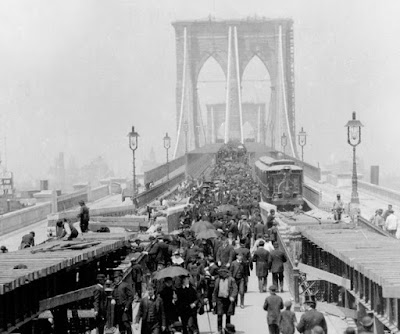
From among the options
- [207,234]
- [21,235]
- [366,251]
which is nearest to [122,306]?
[366,251]

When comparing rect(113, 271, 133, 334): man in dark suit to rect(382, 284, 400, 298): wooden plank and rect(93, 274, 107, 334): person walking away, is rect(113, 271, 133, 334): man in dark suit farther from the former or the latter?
rect(382, 284, 400, 298): wooden plank

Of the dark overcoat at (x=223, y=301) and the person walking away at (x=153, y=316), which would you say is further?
the dark overcoat at (x=223, y=301)

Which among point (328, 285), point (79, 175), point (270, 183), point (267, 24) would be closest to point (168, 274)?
point (328, 285)

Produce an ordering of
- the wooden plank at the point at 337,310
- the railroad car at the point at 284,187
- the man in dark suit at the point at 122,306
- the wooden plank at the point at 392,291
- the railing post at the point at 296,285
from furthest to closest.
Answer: the railroad car at the point at 284,187 < the railing post at the point at 296,285 < the wooden plank at the point at 337,310 < the man in dark suit at the point at 122,306 < the wooden plank at the point at 392,291

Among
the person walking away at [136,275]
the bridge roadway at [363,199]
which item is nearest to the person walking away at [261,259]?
the person walking away at [136,275]

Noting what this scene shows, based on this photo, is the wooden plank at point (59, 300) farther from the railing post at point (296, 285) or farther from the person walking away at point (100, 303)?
the railing post at point (296, 285)

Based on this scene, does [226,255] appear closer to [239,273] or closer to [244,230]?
[239,273]
